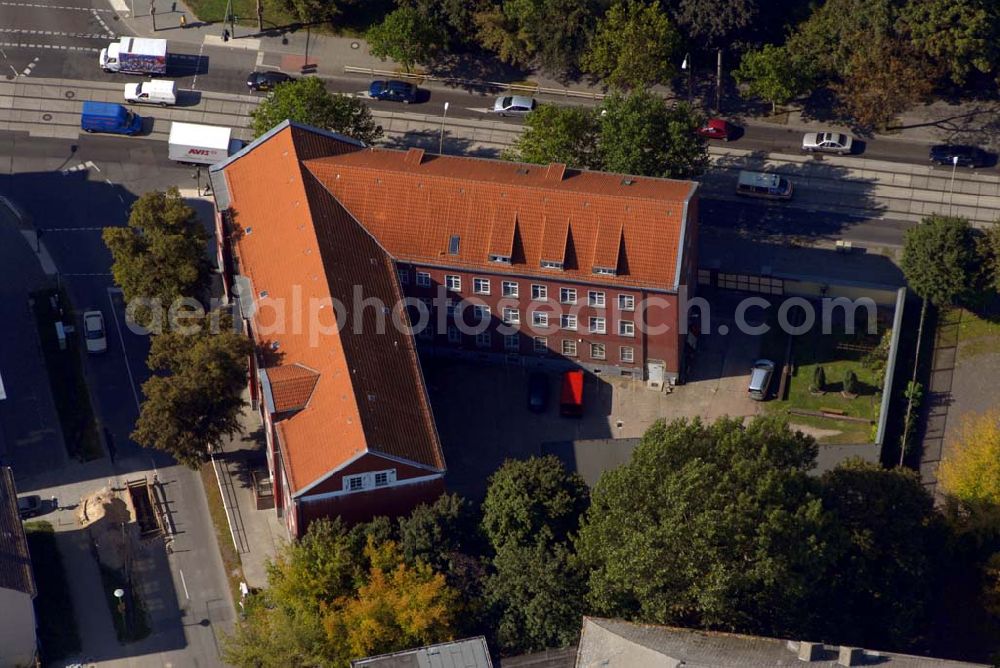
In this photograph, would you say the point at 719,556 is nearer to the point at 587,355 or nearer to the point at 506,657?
the point at 506,657

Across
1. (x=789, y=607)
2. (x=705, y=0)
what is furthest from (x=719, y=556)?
(x=705, y=0)

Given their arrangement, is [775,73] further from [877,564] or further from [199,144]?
[199,144]

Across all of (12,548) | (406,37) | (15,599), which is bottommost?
(15,599)

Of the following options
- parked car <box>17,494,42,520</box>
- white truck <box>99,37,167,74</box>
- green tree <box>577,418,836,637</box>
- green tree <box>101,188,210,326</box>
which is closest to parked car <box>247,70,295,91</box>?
white truck <box>99,37,167,74</box>

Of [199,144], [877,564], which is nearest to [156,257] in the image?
[199,144]

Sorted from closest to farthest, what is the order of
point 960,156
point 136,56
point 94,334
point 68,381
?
1. point 68,381
2. point 94,334
3. point 960,156
4. point 136,56

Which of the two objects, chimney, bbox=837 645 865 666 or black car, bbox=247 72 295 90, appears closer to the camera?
chimney, bbox=837 645 865 666

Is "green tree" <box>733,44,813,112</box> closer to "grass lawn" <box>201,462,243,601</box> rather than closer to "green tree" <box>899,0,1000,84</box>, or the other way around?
"green tree" <box>899,0,1000,84</box>
